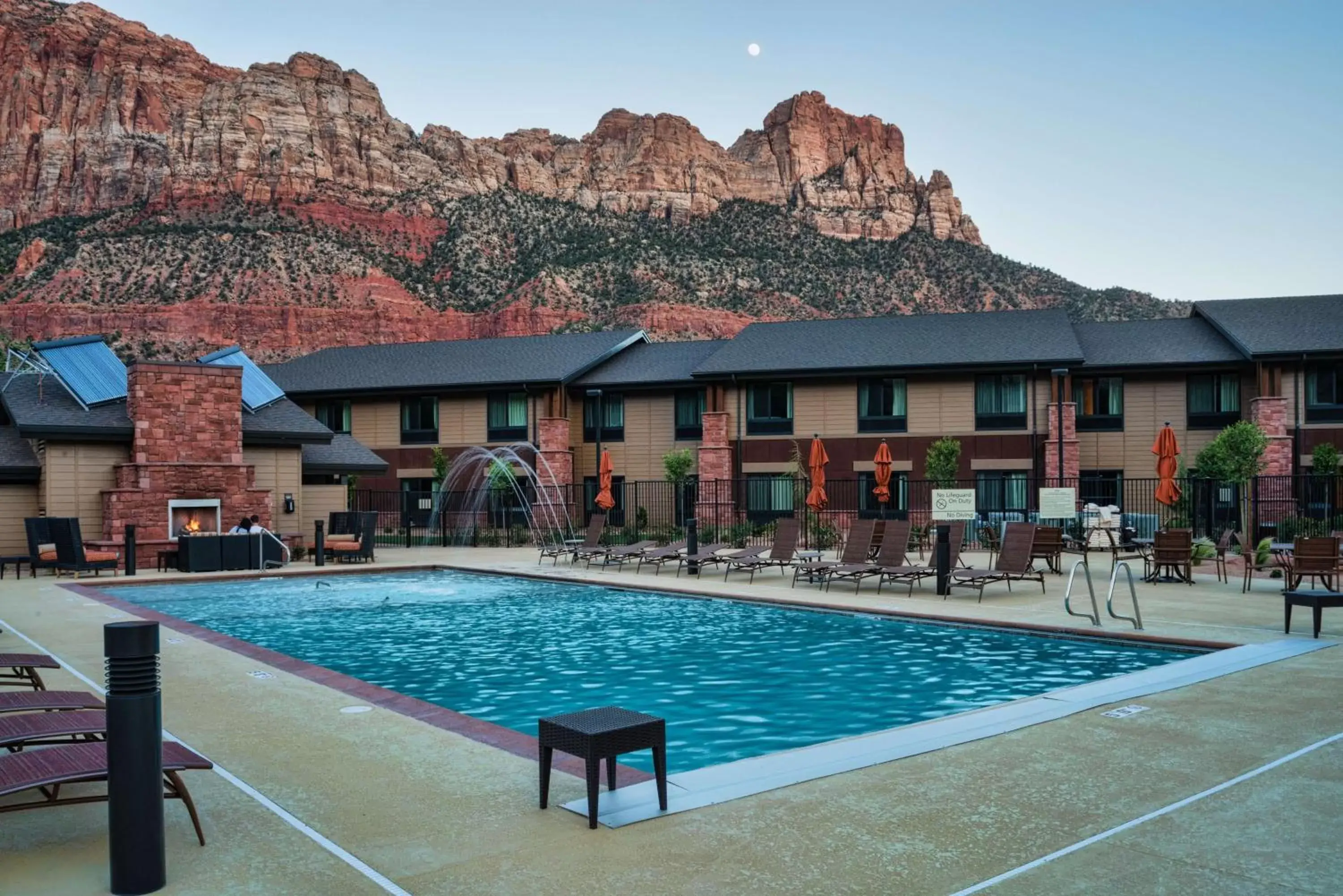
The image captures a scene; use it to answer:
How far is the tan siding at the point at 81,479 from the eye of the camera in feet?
73.7

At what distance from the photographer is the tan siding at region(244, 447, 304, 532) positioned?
84.7 ft

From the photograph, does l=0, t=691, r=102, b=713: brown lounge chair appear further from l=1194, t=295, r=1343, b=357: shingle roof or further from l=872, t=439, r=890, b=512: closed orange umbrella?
l=1194, t=295, r=1343, b=357: shingle roof

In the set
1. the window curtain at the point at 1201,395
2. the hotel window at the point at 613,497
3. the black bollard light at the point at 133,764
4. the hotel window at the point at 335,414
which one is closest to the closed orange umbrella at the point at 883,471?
the hotel window at the point at 613,497

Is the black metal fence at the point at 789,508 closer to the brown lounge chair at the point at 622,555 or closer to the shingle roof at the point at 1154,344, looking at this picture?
the shingle roof at the point at 1154,344

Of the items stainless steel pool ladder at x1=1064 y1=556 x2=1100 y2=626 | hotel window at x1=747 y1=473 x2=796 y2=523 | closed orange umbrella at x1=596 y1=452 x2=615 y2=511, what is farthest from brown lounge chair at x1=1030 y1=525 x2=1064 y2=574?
hotel window at x1=747 y1=473 x2=796 y2=523

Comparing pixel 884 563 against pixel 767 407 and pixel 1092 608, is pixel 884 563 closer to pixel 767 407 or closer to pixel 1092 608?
pixel 1092 608

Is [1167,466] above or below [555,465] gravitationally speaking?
below

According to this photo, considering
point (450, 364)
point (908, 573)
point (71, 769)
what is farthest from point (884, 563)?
point (450, 364)

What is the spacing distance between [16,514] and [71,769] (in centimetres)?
2222

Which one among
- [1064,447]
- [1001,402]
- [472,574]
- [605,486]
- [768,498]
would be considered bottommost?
[472,574]

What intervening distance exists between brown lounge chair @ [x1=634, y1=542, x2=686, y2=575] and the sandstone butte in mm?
61283

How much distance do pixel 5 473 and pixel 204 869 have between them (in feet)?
73.0

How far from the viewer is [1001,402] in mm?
33031

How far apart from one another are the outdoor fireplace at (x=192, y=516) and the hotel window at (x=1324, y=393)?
3118cm
